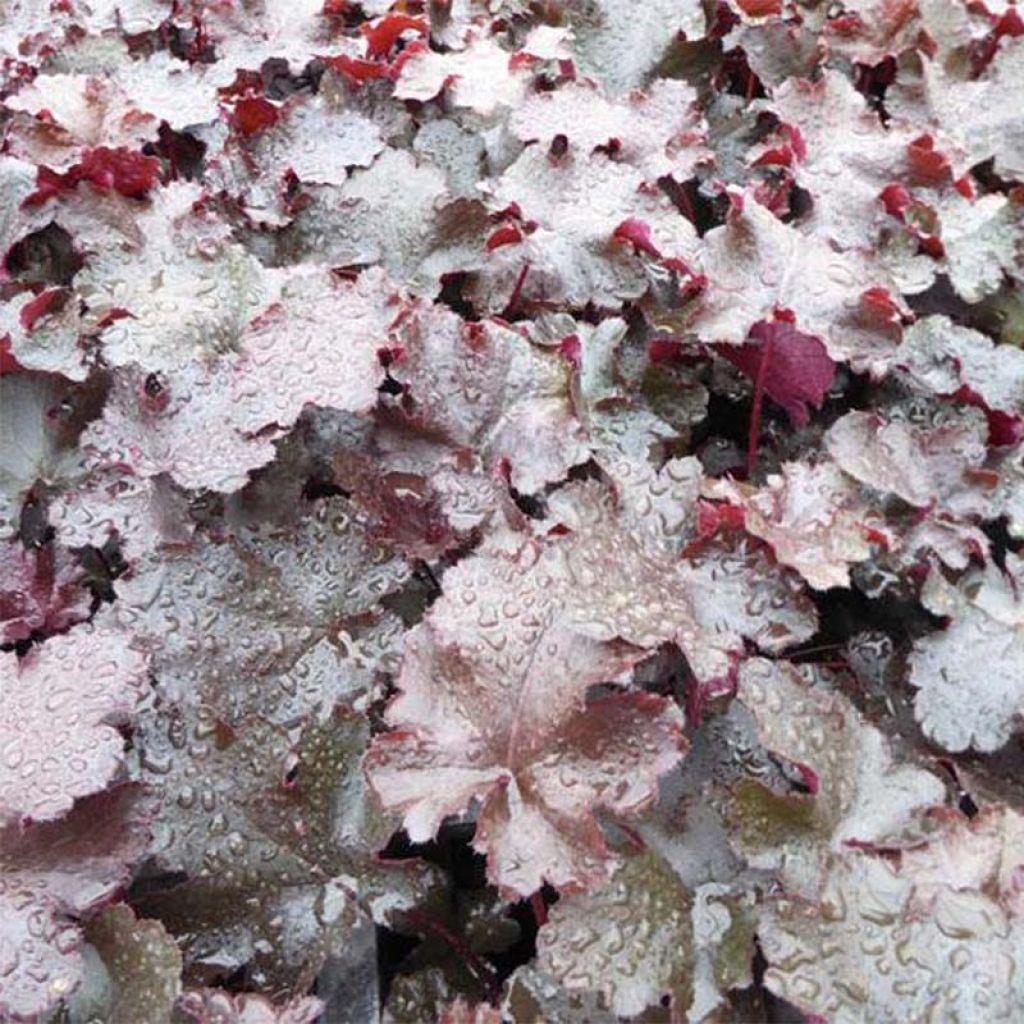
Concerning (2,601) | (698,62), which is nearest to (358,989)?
(2,601)

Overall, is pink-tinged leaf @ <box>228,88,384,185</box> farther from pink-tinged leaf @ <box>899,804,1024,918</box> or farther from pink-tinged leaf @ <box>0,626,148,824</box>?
pink-tinged leaf @ <box>899,804,1024,918</box>

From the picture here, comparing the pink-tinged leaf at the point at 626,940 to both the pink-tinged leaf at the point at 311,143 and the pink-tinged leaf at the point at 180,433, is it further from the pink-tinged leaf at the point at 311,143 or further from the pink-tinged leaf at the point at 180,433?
the pink-tinged leaf at the point at 311,143

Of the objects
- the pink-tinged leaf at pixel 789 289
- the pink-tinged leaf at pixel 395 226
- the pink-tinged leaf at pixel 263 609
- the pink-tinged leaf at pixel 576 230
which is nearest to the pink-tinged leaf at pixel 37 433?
the pink-tinged leaf at pixel 263 609

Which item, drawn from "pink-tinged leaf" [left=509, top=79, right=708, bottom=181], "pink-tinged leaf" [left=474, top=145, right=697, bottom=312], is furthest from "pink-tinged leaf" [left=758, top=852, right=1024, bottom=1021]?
"pink-tinged leaf" [left=509, top=79, right=708, bottom=181]

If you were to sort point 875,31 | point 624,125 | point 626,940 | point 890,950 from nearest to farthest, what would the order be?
point 890,950, point 626,940, point 624,125, point 875,31

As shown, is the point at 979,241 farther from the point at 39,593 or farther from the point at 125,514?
the point at 39,593

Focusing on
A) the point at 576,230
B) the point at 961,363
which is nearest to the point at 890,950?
the point at 961,363
